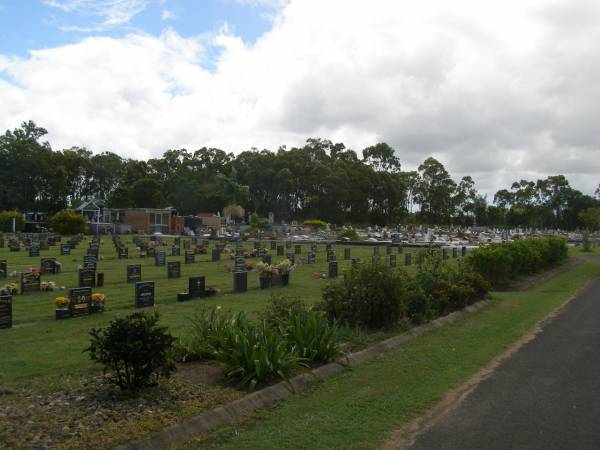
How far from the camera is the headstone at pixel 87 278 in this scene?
17.6 m

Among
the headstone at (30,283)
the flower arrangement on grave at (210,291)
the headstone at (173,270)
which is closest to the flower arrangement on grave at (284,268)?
the flower arrangement on grave at (210,291)

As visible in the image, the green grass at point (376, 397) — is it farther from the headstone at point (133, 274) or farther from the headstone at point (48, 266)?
the headstone at point (48, 266)

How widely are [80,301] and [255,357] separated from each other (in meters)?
7.19

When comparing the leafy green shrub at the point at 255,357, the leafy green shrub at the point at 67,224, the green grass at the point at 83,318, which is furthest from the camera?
the leafy green shrub at the point at 67,224

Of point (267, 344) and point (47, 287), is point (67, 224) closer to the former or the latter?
point (47, 287)

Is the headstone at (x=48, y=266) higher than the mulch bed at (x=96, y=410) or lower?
higher

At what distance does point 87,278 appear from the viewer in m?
17.8

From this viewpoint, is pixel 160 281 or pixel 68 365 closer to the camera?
pixel 68 365

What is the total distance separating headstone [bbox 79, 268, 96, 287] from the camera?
1756 cm

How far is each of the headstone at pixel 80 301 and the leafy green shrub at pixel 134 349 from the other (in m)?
6.86

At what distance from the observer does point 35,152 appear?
7844 centimetres

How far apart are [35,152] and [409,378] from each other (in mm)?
81573

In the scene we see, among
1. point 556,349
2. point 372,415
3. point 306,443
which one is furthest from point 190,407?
point 556,349

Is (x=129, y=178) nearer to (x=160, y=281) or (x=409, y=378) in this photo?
(x=160, y=281)
